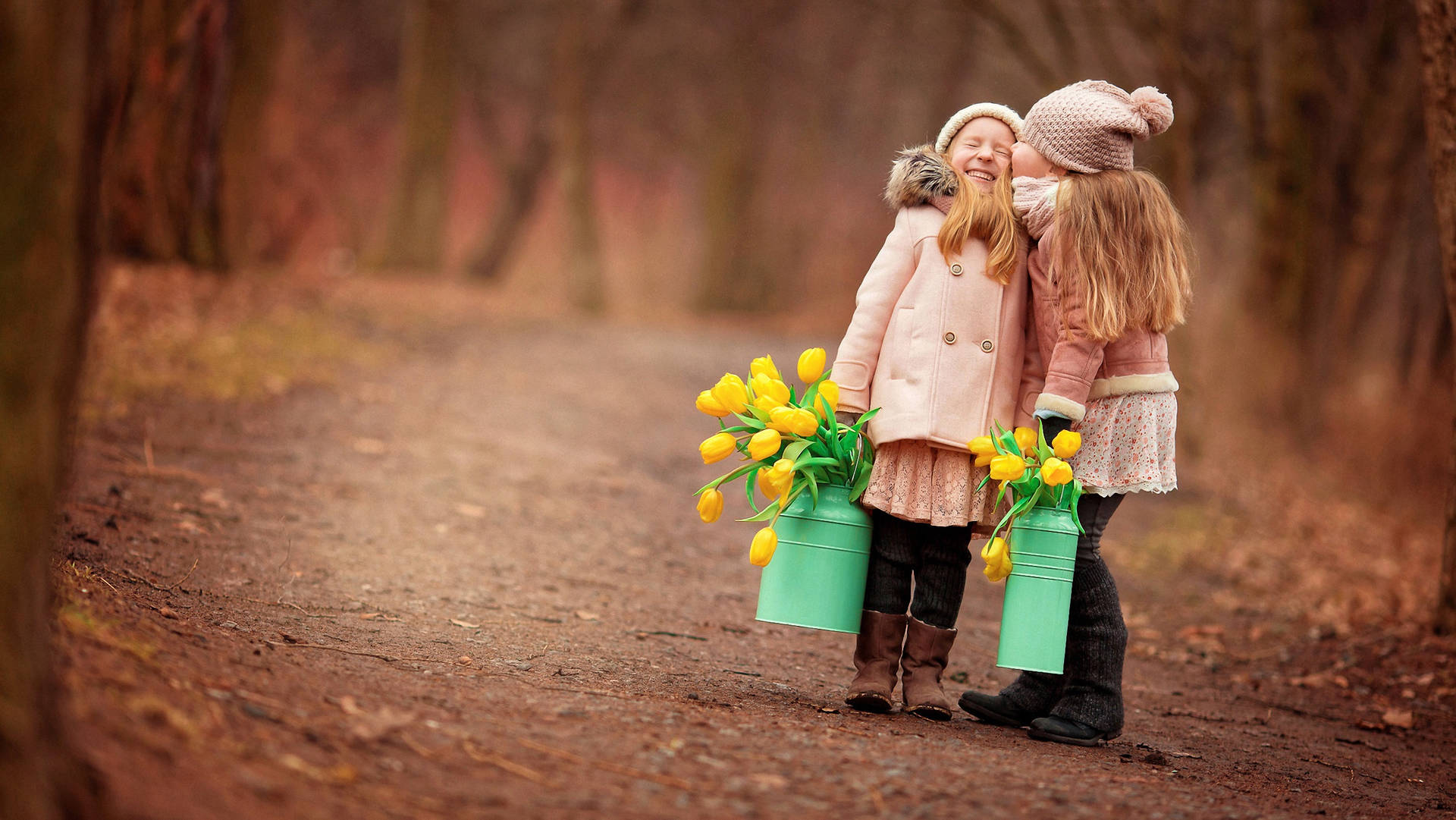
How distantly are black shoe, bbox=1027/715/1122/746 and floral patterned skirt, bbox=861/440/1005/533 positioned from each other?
0.61m

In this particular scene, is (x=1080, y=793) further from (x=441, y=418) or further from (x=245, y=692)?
(x=441, y=418)

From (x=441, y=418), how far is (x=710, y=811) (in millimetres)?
5991

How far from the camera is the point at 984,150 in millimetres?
3592

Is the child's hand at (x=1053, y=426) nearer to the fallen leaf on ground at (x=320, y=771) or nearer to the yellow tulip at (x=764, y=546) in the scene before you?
the yellow tulip at (x=764, y=546)

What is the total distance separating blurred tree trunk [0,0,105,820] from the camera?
199cm

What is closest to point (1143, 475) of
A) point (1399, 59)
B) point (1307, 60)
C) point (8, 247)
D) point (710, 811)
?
point (710, 811)

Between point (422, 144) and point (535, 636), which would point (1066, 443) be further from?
point (422, 144)

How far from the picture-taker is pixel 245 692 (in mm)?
2613

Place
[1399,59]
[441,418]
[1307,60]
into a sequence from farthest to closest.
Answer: [1399,59]
[1307,60]
[441,418]

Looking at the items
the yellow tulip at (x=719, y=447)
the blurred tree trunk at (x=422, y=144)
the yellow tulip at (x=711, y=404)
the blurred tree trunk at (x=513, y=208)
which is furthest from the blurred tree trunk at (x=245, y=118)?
the blurred tree trunk at (x=513, y=208)

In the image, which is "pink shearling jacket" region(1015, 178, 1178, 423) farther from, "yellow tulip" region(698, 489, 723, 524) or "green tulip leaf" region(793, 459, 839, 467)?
"yellow tulip" region(698, 489, 723, 524)

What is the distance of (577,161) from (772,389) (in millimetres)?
16167

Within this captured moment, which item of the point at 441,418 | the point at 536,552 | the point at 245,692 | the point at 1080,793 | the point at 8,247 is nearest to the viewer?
the point at 8,247

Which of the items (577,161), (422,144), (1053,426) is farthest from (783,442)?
(577,161)
